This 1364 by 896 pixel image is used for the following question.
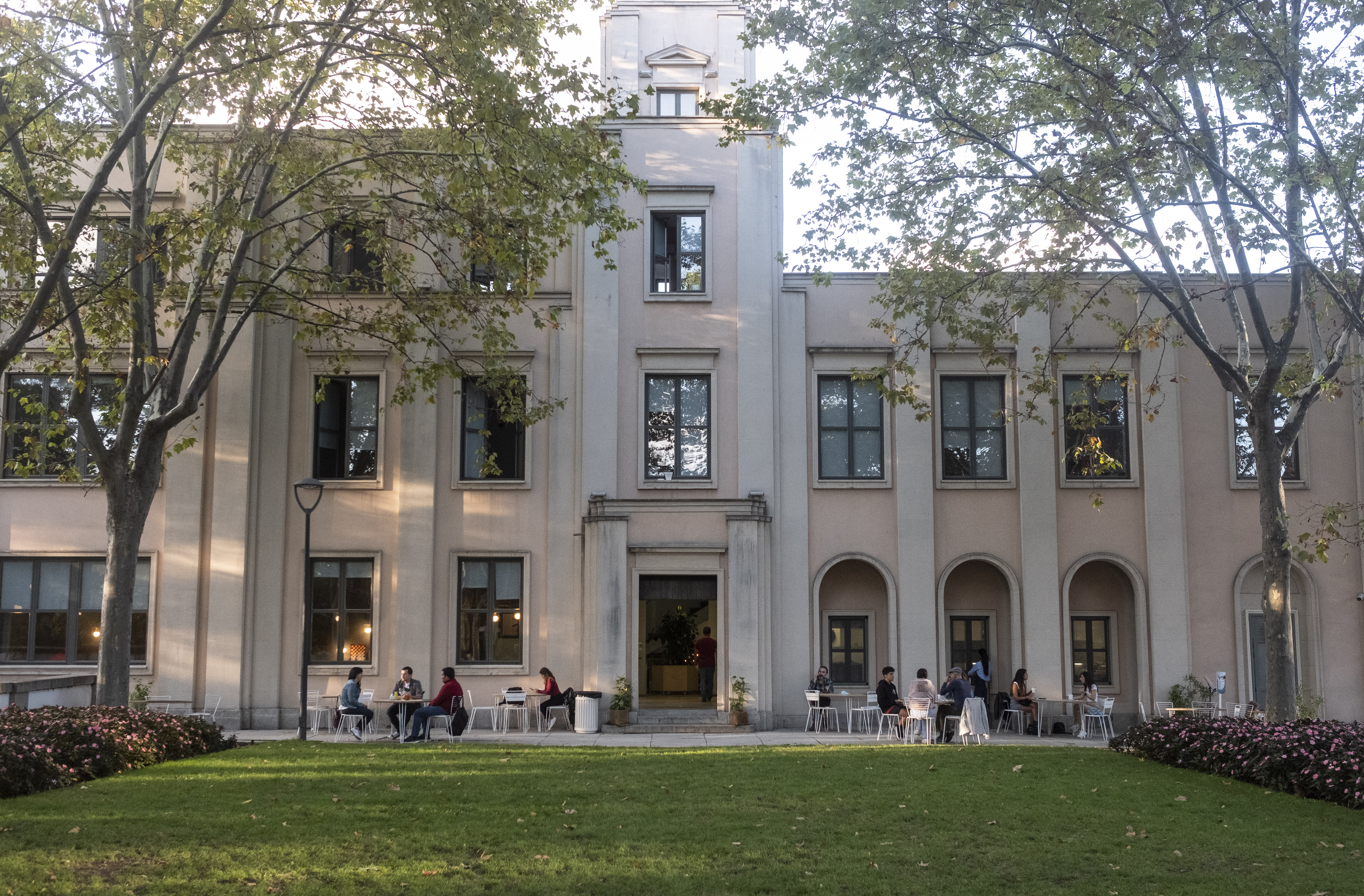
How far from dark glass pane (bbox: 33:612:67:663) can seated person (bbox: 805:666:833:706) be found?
1516 cm

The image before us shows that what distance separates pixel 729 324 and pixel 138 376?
11969mm

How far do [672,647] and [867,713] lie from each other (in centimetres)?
830

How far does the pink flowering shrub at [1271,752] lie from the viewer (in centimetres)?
1352

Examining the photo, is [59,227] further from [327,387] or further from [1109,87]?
[1109,87]

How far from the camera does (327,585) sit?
24.1 m

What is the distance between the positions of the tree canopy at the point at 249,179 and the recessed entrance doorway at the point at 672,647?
34.6 ft

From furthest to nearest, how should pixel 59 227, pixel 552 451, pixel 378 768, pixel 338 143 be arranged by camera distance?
1. pixel 552 451
2. pixel 338 143
3. pixel 59 227
4. pixel 378 768

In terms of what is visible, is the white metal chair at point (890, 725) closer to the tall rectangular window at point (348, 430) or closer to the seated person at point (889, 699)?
the seated person at point (889, 699)

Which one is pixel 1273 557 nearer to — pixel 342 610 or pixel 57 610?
pixel 342 610

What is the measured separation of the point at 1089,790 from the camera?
540 inches

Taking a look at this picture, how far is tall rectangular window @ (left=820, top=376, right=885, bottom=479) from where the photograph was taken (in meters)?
24.6

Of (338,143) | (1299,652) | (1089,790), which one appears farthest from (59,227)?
(1299,652)

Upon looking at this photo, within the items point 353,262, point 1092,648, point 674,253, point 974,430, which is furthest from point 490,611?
point 1092,648

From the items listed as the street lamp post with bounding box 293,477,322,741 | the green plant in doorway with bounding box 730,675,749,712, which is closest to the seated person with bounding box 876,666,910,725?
the green plant in doorway with bounding box 730,675,749,712
